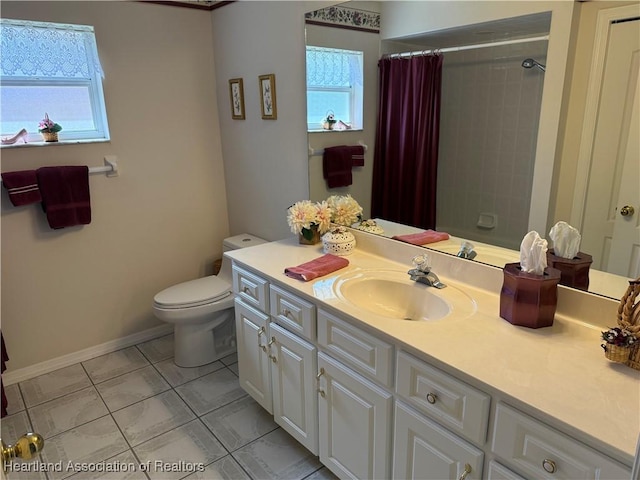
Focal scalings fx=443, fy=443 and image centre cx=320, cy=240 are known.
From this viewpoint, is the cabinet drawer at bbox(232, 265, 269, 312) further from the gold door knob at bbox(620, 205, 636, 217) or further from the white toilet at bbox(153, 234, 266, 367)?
the gold door knob at bbox(620, 205, 636, 217)

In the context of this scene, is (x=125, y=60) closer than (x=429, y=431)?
No

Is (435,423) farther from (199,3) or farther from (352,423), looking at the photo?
(199,3)

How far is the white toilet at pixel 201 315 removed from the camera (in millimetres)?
2609

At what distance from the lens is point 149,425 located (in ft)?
7.47

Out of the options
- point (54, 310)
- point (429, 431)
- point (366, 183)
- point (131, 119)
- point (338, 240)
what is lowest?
point (54, 310)

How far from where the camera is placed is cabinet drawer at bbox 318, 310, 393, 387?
143 centimetres

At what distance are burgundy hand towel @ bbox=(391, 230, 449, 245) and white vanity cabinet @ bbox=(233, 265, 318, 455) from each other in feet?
1.94

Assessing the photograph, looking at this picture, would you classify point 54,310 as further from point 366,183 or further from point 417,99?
point 417,99

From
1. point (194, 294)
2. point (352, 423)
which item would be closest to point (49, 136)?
point (194, 294)

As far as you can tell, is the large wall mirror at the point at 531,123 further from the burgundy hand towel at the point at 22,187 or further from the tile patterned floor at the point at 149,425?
the burgundy hand towel at the point at 22,187

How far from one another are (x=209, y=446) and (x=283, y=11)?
7.37ft

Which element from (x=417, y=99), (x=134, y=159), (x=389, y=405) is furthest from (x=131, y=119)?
(x=389, y=405)

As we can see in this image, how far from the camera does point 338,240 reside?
2.13 metres

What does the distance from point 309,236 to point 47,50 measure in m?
1.80
